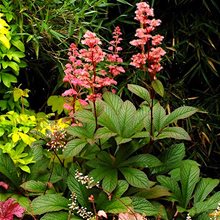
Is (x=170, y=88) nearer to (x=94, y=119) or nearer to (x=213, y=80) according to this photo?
(x=213, y=80)

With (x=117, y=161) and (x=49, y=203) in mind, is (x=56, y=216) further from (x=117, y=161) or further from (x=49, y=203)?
(x=117, y=161)

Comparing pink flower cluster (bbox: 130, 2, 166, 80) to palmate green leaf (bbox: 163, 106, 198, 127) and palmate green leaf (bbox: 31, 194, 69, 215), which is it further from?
palmate green leaf (bbox: 31, 194, 69, 215)

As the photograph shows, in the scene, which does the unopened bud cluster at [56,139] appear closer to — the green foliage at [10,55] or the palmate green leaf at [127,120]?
the palmate green leaf at [127,120]

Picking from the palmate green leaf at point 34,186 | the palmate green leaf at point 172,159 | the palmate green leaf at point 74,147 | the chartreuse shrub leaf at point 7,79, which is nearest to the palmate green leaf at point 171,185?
the palmate green leaf at point 172,159

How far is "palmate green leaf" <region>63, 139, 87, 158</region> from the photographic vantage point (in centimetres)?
267

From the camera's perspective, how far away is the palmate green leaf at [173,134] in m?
2.71

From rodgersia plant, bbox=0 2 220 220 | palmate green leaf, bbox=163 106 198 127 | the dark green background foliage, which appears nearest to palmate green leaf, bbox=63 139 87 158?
rodgersia plant, bbox=0 2 220 220

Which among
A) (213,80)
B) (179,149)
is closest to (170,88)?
(213,80)

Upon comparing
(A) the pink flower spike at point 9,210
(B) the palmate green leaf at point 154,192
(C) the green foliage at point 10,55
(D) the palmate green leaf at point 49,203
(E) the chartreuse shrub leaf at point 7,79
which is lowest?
(B) the palmate green leaf at point 154,192

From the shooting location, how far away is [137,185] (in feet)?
8.71

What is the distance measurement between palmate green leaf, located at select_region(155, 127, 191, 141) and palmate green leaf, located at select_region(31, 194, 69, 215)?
0.54 metres

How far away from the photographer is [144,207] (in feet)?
8.78

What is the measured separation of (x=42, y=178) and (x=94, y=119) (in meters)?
0.41

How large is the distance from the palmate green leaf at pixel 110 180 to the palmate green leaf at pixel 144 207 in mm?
133
